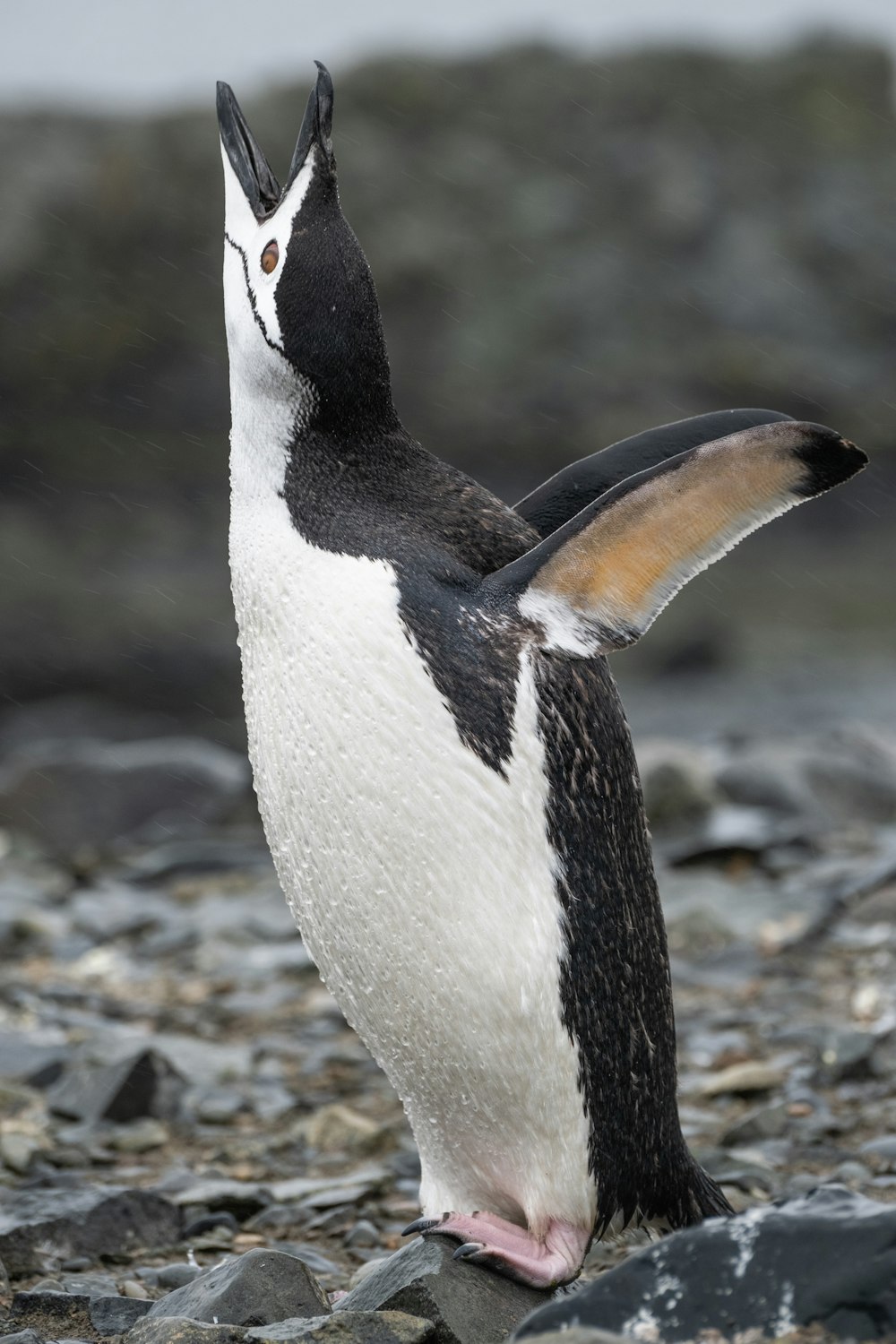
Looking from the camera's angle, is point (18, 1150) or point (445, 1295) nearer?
point (445, 1295)

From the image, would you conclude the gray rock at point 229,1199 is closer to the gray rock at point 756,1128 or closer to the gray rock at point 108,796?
the gray rock at point 756,1128

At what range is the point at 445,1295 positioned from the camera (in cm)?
226

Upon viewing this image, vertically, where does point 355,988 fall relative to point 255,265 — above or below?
below

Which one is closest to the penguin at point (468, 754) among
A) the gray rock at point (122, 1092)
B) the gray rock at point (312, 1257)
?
the gray rock at point (312, 1257)

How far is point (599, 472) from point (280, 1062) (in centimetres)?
233

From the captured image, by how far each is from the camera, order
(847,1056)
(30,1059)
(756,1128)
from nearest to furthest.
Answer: (756,1128) → (847,1056) → (30,1059)

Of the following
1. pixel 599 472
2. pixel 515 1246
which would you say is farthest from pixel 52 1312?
pixel 599 472

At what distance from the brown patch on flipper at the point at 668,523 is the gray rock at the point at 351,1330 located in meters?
0.95

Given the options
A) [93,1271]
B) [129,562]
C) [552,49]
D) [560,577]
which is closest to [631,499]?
[560,577]

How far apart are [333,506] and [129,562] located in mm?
14764

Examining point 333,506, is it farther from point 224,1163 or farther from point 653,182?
point 653,182

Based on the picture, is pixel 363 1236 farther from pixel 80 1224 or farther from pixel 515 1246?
pixel 515 1246

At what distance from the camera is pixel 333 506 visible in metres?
2.52

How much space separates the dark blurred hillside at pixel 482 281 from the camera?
18.4 m
